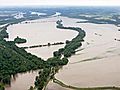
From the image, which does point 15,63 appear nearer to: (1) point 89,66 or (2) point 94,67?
(1) point 89,66

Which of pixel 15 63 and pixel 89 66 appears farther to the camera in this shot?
pixel 15 63

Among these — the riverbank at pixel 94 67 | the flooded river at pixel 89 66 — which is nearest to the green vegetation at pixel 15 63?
the flooded river at pixel 89 66

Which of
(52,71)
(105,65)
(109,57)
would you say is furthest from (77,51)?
(52,71)

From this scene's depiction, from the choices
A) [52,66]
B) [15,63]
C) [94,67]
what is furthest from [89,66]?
[15,63]

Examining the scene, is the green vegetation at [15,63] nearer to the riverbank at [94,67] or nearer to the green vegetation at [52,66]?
the green vegetation at [52,66]

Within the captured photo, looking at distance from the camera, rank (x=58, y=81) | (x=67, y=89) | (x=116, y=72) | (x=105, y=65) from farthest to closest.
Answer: (x=105, y=65)
(x=116, y=72)
(x=58, y=81)
(x=67, y=89)

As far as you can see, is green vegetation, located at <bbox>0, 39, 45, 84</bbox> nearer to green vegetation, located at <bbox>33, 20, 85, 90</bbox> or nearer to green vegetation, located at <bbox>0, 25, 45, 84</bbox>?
green vegetation, located at <bbox>0, 25, 45, 84</bbox>

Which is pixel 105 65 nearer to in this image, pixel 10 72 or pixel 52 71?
pixel 52 71

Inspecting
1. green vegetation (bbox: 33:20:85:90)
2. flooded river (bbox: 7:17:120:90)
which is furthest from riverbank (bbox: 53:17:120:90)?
green vegetation (bbox: 33:20:85:90)

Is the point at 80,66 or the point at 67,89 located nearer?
the point at 67,89

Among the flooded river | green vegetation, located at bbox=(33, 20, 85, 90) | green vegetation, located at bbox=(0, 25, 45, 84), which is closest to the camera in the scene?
green vegetation, located at bbox=(33, 20, 85, 90)

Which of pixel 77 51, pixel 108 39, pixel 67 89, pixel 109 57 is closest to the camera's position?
pixel 67 89
